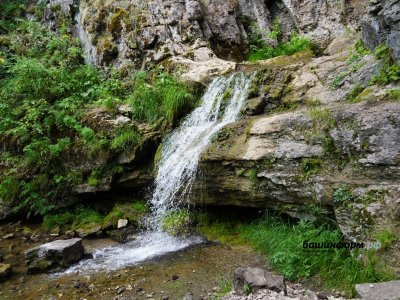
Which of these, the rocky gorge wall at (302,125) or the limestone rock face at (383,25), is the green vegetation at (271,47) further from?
the limestone rock face at (383,25)

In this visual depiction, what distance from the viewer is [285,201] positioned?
574cm

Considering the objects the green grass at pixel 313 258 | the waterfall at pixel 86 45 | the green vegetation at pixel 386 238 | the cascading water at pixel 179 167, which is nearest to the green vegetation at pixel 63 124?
the cascading water at pixel 179 167

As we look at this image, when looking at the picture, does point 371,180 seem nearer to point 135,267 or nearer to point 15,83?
point 135,267

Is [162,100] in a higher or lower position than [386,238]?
higher

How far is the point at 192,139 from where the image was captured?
7.68m

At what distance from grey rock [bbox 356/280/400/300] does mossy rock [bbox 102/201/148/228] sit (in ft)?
17.6

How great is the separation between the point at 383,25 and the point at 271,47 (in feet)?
21.1

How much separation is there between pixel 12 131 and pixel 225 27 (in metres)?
7.89

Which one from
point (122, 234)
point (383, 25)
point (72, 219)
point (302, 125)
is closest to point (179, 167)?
point (122, 234)

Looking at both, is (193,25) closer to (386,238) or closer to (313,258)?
(313,258)

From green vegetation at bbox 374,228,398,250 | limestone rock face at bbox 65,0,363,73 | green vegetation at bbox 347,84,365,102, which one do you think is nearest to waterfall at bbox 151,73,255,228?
green vegetation at bbox 347,84,365,102

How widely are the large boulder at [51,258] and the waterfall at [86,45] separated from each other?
27.8 feet

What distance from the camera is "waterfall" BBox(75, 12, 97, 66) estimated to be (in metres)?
13.2

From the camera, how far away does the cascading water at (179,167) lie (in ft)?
21.8
